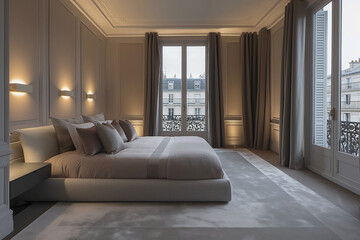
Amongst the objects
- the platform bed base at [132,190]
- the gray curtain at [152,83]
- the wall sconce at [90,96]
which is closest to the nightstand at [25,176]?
the platform bed base at [132,190]

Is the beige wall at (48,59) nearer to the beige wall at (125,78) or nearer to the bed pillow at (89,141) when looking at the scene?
the bed pillow at (89,141)

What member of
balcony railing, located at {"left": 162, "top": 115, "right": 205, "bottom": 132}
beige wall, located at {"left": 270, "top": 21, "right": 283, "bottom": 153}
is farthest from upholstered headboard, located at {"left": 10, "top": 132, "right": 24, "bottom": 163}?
beige wall, located at {"left": 270, "top": 21, "right": 283, "bottom": 153}

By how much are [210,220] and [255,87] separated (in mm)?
4174

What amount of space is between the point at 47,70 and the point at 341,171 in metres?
4.01

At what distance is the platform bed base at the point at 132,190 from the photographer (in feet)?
7.75

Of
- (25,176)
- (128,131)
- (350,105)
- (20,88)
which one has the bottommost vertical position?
(25,176)

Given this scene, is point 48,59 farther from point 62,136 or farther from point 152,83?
point 152,83

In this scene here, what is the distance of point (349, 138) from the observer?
9.34 ft

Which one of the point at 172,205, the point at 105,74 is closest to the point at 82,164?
the point at 172,205

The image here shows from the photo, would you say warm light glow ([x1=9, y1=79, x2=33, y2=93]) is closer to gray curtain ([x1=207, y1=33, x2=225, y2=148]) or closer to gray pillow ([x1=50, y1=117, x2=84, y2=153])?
gray pillow ([x1=50, y1=117, x2=84, y2=153])

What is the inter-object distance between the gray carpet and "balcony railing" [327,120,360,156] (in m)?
0.78

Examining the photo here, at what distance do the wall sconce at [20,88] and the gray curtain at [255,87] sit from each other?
14.1ft

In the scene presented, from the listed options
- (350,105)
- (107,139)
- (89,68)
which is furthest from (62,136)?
(350,105)

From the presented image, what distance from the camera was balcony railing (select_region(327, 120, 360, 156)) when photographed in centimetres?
275
